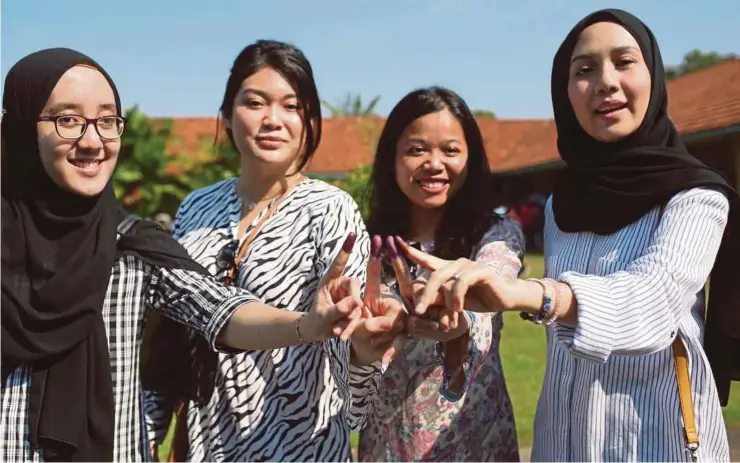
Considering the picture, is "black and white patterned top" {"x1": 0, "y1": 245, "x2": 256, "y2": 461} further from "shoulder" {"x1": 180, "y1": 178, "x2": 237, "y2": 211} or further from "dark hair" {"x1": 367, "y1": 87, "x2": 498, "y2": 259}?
"dark hair" {"x1": 367, "y1": 87, "x2": 498, "y2": 259}

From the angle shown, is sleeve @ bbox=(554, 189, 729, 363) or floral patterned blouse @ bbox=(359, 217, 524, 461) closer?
sleeve @ bbox=(554, 189, 729, 363)

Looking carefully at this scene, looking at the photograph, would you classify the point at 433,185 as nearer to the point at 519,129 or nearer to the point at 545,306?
the point at 545,306

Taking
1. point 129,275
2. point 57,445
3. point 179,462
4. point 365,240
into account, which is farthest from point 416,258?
point 179,462

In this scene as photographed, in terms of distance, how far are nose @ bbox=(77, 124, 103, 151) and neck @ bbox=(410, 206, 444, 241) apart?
3.58 feet

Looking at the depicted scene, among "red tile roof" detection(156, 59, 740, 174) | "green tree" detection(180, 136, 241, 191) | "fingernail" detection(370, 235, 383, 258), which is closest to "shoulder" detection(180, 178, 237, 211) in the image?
"fingernail" detection(370, 235, 383, 258)

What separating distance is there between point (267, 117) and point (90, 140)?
0.62 meters

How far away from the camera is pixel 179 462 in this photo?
2.34 meters

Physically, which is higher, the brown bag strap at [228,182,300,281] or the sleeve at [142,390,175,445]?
the brown bag strap at [228,182,300,281]

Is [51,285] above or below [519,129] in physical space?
below

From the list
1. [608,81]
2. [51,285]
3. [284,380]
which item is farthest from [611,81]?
[51,285]

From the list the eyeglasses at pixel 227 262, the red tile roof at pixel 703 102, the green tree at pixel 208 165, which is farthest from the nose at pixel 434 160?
the green tree at pixel 208 165

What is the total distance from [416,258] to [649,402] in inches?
28.3

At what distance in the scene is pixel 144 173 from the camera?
46.8 feet

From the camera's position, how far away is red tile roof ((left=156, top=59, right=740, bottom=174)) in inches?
437
